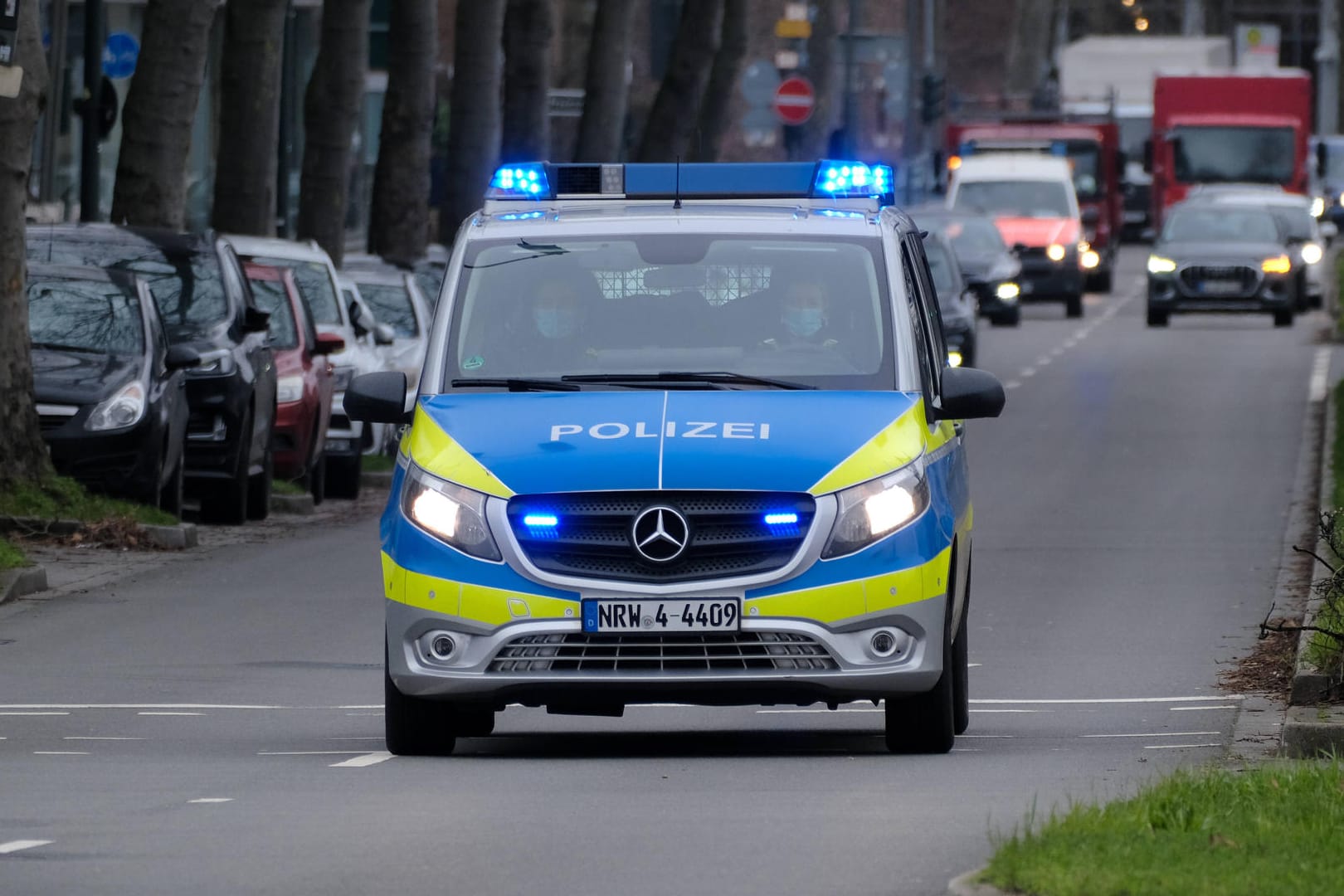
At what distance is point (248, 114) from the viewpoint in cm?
3028

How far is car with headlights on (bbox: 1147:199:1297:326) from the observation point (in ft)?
157

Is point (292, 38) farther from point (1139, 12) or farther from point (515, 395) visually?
point (1139, 12)

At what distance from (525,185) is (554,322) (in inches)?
39.1

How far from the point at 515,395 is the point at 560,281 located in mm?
616

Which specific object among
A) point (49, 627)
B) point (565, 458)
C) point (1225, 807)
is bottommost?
point (49, 627)

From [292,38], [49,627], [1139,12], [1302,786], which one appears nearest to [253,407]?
[49,627]

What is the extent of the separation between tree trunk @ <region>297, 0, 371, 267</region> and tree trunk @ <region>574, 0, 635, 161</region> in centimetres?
1251

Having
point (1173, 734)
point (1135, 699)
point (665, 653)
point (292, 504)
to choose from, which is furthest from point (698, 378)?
point (292, 504)

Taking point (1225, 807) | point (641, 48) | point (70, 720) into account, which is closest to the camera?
point (1225, 807)

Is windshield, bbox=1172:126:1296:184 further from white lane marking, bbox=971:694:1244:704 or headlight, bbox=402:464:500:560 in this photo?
headlight, bbox=402:464:500:560

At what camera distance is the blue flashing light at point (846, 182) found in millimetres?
12016

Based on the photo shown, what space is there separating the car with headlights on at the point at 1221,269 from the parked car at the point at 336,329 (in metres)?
21.9

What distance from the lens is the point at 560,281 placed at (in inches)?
440

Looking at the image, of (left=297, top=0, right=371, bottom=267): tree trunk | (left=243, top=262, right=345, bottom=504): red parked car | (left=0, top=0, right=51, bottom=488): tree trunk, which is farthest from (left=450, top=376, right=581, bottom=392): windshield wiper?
(left=297, top=0, right=371, bottom=267): tree trunk
